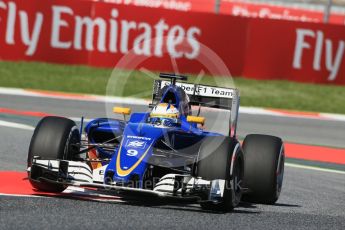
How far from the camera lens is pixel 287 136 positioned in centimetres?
1781

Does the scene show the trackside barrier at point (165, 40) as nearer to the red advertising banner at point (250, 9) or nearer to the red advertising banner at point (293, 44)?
the red advertising banner at point (293, 44)

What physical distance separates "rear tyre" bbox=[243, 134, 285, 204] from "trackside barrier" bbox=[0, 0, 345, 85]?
1153 centimetres

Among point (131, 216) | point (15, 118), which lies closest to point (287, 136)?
point (15, 118)

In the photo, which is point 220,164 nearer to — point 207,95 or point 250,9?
point 207,95

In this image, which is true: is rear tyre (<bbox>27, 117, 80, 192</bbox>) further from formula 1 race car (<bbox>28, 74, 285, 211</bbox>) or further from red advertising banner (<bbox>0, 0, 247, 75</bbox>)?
red advertising banner (<bbox>0, 0, 247, 75</bbox>)

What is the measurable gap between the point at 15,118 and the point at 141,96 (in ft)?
18.7

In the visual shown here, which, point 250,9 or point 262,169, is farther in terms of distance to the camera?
point 250,9

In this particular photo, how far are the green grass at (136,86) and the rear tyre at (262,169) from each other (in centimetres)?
1115

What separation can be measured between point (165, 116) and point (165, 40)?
12266 millimetres

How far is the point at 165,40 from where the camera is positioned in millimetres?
22391

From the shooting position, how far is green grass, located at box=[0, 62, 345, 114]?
21953mm

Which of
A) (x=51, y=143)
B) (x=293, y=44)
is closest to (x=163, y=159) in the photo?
(x=51, y=143)

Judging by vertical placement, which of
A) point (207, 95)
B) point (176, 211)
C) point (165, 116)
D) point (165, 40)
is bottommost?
point (176, 211)

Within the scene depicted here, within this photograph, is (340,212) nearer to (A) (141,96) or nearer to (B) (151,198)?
(B) (151,198)
